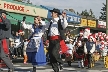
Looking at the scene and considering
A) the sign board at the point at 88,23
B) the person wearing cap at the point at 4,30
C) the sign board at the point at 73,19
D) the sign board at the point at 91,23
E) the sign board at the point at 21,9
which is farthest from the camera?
the sign board at the point at 91,23

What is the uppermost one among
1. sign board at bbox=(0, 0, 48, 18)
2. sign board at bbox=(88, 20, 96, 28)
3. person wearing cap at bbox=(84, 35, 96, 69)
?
sign board at bbox=(0, 0, 48, 18)

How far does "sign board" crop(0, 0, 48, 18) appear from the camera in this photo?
1930 cm

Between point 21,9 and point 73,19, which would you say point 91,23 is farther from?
point 21,9

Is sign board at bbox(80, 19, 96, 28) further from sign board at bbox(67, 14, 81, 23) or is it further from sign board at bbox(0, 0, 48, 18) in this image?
sign board at bbox(0, 0, 48, 18)

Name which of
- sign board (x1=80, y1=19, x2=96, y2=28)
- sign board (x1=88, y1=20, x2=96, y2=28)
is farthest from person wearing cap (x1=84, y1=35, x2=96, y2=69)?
sign board (x1=88, y1=20, x2=96, y2=28)

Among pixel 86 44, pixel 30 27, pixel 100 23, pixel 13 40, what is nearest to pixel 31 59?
pixel 30 27

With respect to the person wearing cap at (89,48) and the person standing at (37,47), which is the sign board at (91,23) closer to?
the person wearing cap at (89,48)

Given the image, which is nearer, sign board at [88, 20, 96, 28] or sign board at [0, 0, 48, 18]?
sign board at [0, 0, 48, 18]

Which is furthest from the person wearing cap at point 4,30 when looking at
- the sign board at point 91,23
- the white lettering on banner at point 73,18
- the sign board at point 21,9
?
the sign board at point 91,23

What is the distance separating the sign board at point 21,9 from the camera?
1930cm

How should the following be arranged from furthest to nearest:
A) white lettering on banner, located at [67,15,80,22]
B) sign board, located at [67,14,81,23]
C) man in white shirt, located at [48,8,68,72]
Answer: white lettering on banner, located at [67,15,80,22]
sign board, located at [67,14,81,23]
man in white shirt, located at [48,8,68,72]

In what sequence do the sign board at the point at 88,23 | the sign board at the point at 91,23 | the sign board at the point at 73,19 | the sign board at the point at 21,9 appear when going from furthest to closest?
the sign board at the point at 91,23 < the sign board at the point at 88,23 < the sign board at the point at 73,19 < the sign board at the point at 21,9

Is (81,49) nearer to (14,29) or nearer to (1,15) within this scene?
(1,15)

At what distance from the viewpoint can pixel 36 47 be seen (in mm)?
7500
